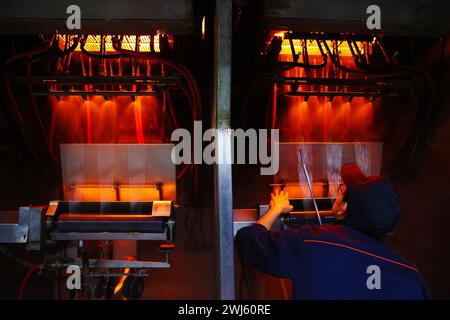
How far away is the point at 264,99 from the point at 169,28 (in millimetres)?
875

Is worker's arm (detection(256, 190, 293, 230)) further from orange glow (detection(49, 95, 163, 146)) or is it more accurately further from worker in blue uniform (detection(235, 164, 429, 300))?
orange glow (detection(49, 95, 163, 146))

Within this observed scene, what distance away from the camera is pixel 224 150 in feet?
3.03

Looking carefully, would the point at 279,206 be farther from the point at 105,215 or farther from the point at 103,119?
the point at 103,119

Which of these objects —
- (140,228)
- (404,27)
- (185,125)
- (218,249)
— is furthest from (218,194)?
(185,125)

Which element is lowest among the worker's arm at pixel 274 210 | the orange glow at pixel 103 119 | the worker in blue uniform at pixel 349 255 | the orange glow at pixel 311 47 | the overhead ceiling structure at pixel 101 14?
the worker in blue uniform at pixel 349 255

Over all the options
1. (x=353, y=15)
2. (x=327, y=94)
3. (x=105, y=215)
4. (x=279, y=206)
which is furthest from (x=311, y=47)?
(x=105, y=215)

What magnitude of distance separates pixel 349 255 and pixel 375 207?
0.16 metres

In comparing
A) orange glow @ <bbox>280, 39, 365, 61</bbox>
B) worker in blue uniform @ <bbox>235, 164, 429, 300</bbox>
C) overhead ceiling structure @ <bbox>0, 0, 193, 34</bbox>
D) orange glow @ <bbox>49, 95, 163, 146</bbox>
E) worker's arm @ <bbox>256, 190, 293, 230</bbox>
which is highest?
orange glow @ <bbox>280, 39, 365, 61</bbox>

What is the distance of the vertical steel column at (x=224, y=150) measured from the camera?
900 millimetres

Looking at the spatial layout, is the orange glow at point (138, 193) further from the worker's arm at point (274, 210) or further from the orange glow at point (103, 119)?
the worker's arm at point (274, 210)

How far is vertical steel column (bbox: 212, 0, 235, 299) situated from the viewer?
900 millimetres

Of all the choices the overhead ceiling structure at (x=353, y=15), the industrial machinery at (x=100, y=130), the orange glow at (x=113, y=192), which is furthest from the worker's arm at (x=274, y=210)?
the overhead ceiling structure at (x=353, y=15)

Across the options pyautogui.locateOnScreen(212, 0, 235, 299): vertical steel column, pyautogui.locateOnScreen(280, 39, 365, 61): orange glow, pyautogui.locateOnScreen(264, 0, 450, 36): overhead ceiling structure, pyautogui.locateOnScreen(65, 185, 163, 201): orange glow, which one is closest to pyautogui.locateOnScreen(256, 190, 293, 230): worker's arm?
pyautogui.locateOnScreen(212, 0, 235, 299): vertical steel column

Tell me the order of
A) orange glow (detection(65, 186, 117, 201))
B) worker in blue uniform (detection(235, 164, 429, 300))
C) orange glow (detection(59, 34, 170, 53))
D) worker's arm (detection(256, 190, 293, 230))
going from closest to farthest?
worker in blue uniform (detection(235, 164, 429, 300))
worker's arm (detection(256, 190, 293, 230))
orange glow (detection(65, 186, 117, 201))
orange glow (detection(59, 34, 170, 53))
